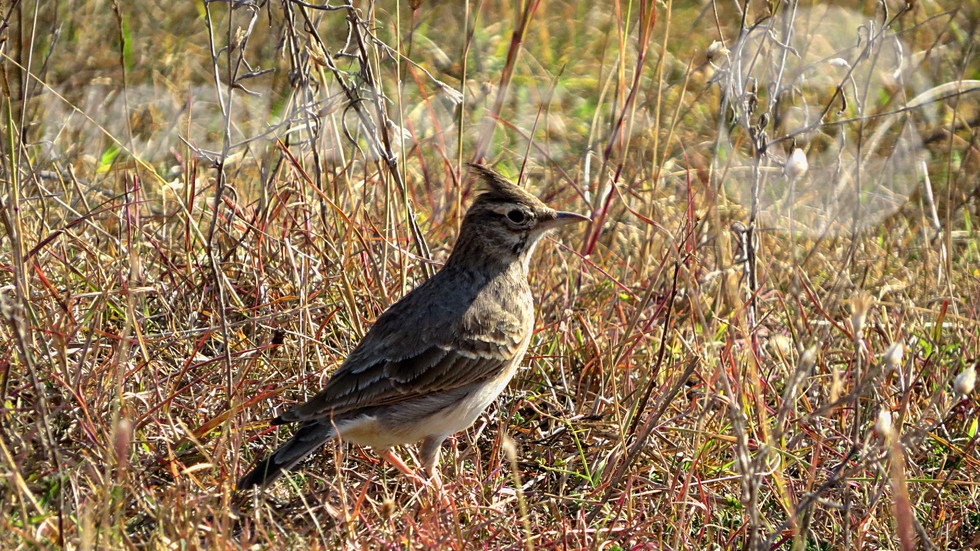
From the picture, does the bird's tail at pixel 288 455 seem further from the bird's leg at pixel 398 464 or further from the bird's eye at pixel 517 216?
the bird's eye at pixel 517 216

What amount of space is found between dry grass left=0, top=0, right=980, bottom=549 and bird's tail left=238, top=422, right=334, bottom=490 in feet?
0.33

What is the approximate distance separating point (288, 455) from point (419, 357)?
2.22 ft

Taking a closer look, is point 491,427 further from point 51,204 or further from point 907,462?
point 51,204

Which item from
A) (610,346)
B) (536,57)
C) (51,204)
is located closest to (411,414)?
(610,346)

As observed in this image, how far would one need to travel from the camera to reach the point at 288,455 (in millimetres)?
3717

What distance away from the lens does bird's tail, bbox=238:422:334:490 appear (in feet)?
11.9

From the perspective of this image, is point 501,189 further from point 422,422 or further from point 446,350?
point 422,422

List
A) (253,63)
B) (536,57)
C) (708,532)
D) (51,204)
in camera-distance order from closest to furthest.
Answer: (708,532) < (51,204) < (253,63) < (536,57)

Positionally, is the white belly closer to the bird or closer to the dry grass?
the bird

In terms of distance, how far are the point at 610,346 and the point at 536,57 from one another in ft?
13.6

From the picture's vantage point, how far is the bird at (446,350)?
158 inches

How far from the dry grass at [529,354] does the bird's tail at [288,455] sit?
10 centimetres

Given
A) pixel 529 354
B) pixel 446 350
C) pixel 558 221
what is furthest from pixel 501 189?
pixel 529 354

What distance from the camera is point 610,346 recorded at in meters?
4.52
